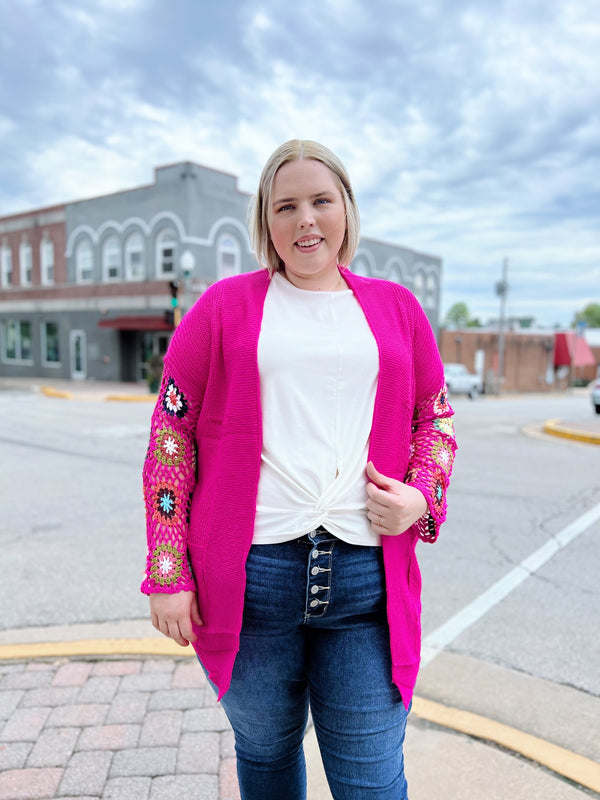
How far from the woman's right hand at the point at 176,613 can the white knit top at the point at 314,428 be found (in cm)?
23

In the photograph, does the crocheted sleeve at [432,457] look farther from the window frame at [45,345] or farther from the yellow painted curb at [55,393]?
the window frame at [45,345]

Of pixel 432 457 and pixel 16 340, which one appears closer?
pixel 432 457

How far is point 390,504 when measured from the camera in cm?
141

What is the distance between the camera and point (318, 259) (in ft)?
5.03

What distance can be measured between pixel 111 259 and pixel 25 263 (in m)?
5.83

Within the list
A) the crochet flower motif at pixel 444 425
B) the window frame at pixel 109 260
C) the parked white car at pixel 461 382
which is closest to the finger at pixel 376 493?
the crochet flower motif at pixel 444 425

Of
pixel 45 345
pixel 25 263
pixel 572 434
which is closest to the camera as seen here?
pixel 572 434

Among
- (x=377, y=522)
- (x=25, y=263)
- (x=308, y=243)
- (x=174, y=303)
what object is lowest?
(x=377, y=522)

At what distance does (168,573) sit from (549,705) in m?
2.13

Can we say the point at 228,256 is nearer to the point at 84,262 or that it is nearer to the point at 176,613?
the point at 84,262

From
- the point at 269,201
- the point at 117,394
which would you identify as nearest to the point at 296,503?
the point at 269,201

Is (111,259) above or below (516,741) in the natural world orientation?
above

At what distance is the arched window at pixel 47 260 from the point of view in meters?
26.7

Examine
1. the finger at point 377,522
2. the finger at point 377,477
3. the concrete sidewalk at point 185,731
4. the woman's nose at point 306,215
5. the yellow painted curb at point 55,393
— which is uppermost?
the woman's nose at point 306,215
